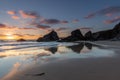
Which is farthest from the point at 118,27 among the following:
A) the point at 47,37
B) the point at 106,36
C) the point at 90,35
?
the point at 47,37

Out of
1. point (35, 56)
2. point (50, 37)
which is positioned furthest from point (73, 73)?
point (50, 37)

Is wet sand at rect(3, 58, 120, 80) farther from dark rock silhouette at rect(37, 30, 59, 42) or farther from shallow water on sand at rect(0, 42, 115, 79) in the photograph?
dark rock silhouette at rect(37, 30, 59, 42)

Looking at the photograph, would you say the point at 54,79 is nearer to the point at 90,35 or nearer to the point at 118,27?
the point at 118,27

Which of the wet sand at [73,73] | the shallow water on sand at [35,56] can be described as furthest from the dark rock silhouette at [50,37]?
the wet sand at [73,73]

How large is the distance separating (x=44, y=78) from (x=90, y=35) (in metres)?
102

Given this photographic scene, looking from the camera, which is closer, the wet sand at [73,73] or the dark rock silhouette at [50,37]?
the wet sand at [73,73]

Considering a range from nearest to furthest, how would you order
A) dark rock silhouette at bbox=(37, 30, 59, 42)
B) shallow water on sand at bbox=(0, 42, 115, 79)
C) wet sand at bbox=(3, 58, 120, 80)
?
wet sand at bbox=(3, 58, 120, 80) → shallow water on sand at bbox=(0, 42, 115, 79) → dark rock silhouette at bbox=(37, 30, 59, 42)

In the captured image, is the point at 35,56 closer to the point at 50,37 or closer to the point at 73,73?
the point at 73,73

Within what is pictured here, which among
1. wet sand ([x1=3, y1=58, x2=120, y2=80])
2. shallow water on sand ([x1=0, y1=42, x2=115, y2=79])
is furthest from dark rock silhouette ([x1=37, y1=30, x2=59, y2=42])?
wet sand ([x1=3, y1=58, x2=120, y2=80])

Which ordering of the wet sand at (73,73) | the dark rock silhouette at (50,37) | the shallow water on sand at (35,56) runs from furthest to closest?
the dark rock silhouette at (50,37) → the shallow water on sand at (35,56) → the wet sand at (73,73)

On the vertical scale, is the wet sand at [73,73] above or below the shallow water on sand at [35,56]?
below

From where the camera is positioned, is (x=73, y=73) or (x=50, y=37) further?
(x=50, y=37)

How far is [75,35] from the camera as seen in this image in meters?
100

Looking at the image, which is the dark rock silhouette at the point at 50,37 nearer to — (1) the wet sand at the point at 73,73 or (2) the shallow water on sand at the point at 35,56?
(2) the shallow water on sand at the point at 35,56
